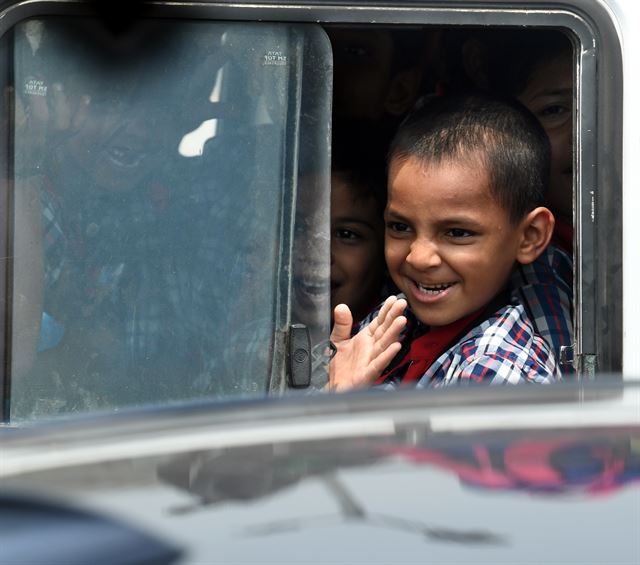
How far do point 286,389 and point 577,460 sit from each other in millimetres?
1399

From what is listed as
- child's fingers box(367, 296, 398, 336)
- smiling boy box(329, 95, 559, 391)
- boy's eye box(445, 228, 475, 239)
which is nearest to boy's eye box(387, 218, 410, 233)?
smiling boy box(329, 95, 559, 391)

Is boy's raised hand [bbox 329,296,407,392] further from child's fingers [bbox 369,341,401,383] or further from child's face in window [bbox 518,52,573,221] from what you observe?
child's face in window [bbox 518,52,573,221]

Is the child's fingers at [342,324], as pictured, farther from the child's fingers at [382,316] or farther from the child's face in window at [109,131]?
the child's face in window at [109,131]

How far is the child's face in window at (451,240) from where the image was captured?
281 centimetres

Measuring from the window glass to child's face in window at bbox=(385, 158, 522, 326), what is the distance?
1.24 ft

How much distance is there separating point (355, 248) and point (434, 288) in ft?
1.47

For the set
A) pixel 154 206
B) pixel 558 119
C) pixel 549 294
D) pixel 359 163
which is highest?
pixel 558 119

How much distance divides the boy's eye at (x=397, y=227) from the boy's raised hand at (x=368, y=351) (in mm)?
267

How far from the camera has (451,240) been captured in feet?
9.25

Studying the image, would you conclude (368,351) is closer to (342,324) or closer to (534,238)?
(342,324)

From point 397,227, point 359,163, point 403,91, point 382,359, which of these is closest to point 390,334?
point 382,359

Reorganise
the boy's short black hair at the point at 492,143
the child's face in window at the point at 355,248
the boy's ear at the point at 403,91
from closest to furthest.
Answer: the boy's short black hair at the point at 492,143, the child's face in window at the point at 355,248, the boy's ear at the point at 403,91

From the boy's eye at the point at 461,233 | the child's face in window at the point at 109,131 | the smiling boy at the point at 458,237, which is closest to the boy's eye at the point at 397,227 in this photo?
the smiling boy at the point at 458,237

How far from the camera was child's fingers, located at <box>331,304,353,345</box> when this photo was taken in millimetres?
2756
